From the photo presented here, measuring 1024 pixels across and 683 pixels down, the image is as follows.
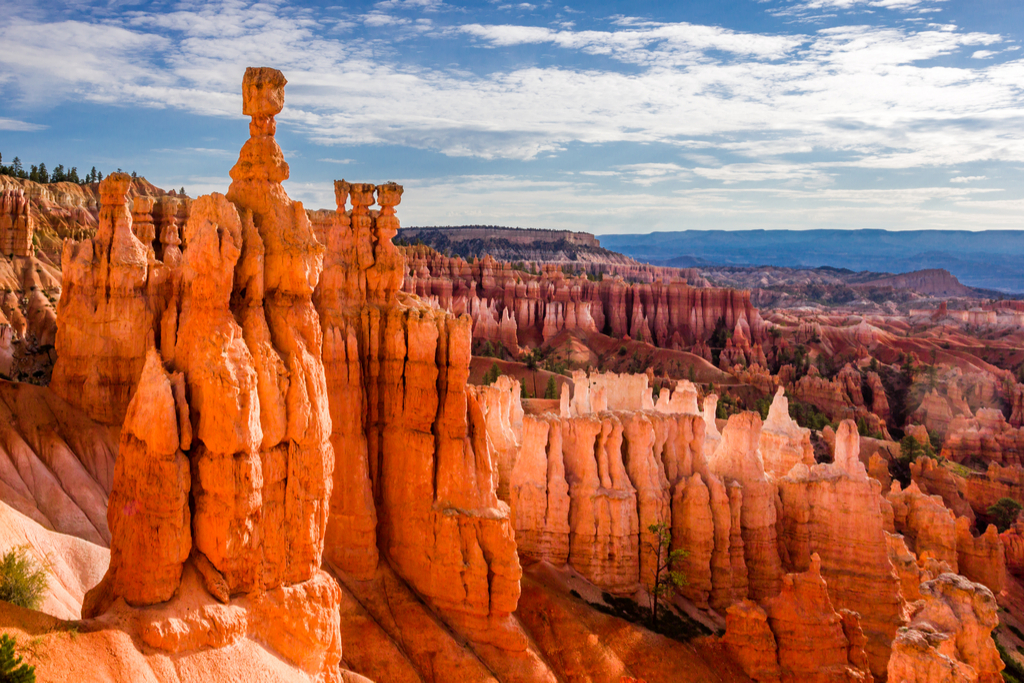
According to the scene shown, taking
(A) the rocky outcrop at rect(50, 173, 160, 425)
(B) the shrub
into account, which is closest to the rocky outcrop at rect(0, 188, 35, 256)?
(A) the rocky outcrop at rect(50, 173, 160, 425)

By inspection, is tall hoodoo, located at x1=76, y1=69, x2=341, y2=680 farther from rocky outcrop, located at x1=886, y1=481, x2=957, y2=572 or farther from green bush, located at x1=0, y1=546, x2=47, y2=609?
rocky outcrop, located at x1=886, y1=481, x2=957, y2=572

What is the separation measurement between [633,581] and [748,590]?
461 cm

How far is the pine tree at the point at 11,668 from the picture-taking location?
7.55m

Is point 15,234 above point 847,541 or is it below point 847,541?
above

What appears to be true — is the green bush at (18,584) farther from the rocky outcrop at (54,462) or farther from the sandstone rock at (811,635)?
the sandstone rock at (811,635)

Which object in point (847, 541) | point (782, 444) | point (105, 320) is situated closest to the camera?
point (105, 320)

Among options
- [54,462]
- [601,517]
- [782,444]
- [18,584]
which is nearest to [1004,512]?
[782,444]

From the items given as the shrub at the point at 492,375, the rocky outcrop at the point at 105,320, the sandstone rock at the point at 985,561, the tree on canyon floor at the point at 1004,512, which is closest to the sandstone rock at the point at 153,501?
the rocky outcrop at the point at 105,320

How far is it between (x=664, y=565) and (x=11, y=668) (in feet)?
66.9

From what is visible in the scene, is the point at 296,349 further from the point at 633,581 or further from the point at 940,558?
the point at 940,558

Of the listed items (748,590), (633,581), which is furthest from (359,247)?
(748,590)

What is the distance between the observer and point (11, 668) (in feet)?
25.0

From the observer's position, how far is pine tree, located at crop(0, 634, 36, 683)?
755 centimetres

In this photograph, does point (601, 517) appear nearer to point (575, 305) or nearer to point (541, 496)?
point (541, 496)
